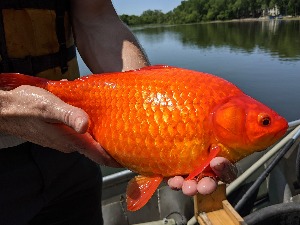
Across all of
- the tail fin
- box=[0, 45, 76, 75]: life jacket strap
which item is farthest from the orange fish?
box=[0, 45, 76, 75]: life jacket strap

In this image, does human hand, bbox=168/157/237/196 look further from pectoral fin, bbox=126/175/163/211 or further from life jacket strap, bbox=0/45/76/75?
life jacket strap, bbox=0/45/76/75

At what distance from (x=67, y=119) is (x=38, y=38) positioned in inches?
28.8

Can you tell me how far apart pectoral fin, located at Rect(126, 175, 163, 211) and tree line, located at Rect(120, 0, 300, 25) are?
97159mm

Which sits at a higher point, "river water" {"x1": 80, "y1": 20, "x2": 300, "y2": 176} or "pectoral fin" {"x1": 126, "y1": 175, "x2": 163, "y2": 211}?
"pectoral fin" {"x1": 126, "y1": 175, "x2": 163, "y2": 211}

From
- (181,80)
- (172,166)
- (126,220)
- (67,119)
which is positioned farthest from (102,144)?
(126,220)

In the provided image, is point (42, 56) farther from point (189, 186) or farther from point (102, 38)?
point (189, 186)

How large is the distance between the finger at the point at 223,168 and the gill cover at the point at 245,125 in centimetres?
6

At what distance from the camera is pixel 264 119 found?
138 centimetres

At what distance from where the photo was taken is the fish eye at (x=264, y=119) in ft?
4.54

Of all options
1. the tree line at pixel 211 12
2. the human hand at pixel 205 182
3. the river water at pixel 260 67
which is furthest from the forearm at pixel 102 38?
the tree line at pixel 211 12

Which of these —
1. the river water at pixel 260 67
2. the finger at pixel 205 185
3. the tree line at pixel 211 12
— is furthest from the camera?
the tree line at pixel 211 12

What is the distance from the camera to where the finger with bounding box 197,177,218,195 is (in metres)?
1.44

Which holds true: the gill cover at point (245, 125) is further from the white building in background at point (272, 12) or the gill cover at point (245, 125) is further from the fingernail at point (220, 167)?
the white building in background at point (272, 12)

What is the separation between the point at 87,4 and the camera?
218cm
